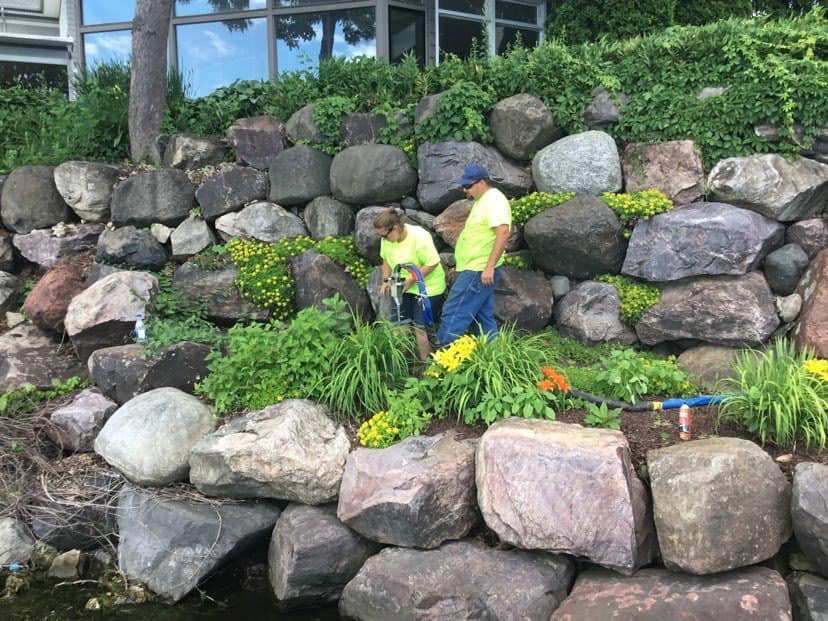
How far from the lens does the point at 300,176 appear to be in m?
7.60

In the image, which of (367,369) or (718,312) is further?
(718,312)

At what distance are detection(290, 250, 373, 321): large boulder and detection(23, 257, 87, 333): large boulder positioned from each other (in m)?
2.21

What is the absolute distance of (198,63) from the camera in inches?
445

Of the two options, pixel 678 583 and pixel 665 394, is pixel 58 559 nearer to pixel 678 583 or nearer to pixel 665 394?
pixel 678 583

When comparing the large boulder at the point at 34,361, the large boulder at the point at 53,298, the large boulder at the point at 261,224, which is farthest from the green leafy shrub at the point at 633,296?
the large boulder at the point at 53,298

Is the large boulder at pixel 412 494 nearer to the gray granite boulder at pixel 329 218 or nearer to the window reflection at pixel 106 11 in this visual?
the gray granite boulder at pixel 329 218

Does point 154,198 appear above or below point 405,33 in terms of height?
below

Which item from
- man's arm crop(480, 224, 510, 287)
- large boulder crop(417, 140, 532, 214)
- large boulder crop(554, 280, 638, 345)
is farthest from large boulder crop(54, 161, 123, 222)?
large boulder crop(554, 280, 638, 345)

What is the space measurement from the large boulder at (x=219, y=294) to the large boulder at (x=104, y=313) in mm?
427

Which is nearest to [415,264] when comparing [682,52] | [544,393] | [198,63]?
[544,393]

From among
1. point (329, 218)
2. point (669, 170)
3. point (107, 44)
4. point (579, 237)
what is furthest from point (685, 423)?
point (107, 44)

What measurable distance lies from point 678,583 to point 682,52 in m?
5.14

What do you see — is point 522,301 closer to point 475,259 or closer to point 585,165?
point 475,259

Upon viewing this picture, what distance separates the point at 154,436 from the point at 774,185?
5.56m
